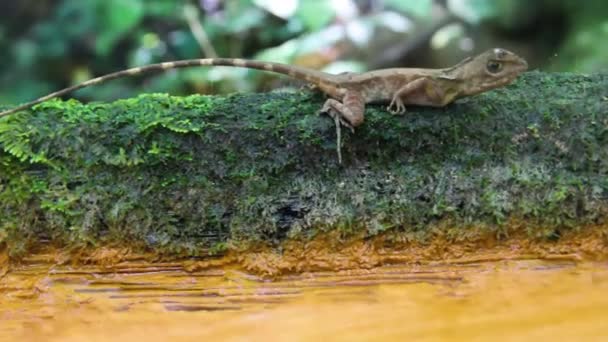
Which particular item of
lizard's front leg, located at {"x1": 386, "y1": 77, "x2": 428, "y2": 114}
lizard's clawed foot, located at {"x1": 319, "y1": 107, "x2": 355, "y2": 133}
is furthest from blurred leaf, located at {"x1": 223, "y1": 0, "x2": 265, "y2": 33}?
lizard's clawed foot, located at {"x1": 319, "y1": 107, "x2": 355, "y2": 133}

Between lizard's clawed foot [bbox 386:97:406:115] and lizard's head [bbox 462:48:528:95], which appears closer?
lizard's clawed foot [bbox 386:97:406:115]

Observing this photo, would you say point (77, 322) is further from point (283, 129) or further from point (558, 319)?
point (558, 319)

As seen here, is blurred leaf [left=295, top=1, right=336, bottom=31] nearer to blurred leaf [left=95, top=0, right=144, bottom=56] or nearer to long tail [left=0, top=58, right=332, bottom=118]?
blurred leaf [left=95, top=0, right=144, bottom=56]

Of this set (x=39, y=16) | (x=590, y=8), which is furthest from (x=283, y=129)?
(x=39, y=16)

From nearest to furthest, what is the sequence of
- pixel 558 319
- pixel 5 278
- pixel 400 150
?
pixel 558 319 → pixel 5 278 → pixel 400 150

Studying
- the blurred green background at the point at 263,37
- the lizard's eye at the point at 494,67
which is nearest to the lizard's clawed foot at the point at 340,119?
the lizard's eye at the point at 494,67

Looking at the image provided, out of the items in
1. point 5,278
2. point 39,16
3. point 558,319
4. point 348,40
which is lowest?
point 558,319

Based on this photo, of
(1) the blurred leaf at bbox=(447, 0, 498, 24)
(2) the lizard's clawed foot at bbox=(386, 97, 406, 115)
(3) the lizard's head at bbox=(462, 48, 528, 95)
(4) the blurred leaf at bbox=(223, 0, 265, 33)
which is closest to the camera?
(2) the lizard's clawed foot at bbox=(386, 97, 406, 115)
